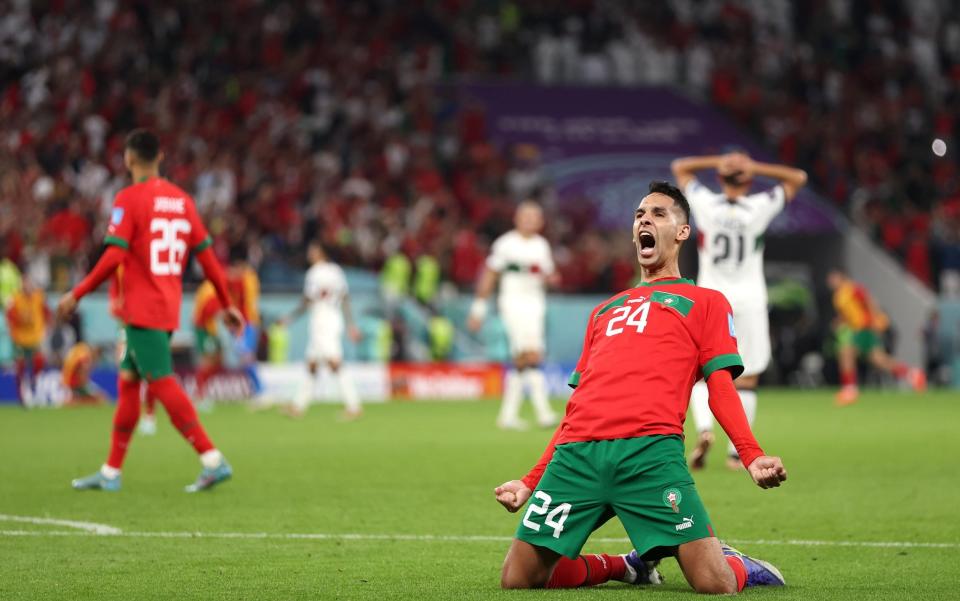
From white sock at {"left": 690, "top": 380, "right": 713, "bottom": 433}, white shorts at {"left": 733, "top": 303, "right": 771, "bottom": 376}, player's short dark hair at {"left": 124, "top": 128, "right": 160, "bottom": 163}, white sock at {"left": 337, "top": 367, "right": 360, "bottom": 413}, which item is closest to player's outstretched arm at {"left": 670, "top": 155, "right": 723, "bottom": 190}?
white shorts at {"left": 733, "top": 303, "right": 771, "bottom": 376}

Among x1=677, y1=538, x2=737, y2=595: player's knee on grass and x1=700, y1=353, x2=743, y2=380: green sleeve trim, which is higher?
x1=700, y1=353, x2=743, y2=380: green sleeve trim

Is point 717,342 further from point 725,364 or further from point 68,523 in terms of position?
point 68,523

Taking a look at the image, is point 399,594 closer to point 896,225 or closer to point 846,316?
point 846,316

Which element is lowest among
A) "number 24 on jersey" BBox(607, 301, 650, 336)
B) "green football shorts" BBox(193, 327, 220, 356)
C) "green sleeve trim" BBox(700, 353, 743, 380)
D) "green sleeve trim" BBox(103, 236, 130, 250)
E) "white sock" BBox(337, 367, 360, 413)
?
"white sock" BBox(337, 367, 360, 413)

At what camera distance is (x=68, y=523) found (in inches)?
354

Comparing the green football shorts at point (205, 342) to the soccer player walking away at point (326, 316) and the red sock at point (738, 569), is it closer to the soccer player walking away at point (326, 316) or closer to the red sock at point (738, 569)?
the soccer player walking away at point (326, 316)

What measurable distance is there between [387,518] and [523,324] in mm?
9315

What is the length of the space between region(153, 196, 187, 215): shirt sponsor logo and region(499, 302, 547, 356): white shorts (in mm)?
8236

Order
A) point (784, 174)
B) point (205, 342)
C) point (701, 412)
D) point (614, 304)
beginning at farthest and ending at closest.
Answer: point (205, 342), point (701, 412), point (784, 174), point (614, 304)

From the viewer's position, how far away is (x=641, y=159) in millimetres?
33656

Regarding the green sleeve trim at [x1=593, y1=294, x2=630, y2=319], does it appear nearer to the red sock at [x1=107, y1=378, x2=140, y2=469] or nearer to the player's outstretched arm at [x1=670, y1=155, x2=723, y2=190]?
the red sock at [x1=107, y1=378, x2=140, y2=469]

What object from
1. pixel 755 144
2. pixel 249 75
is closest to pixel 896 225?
pixel 755 144

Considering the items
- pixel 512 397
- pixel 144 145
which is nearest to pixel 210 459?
pixel 144 145

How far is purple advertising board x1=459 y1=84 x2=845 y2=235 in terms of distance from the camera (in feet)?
107
